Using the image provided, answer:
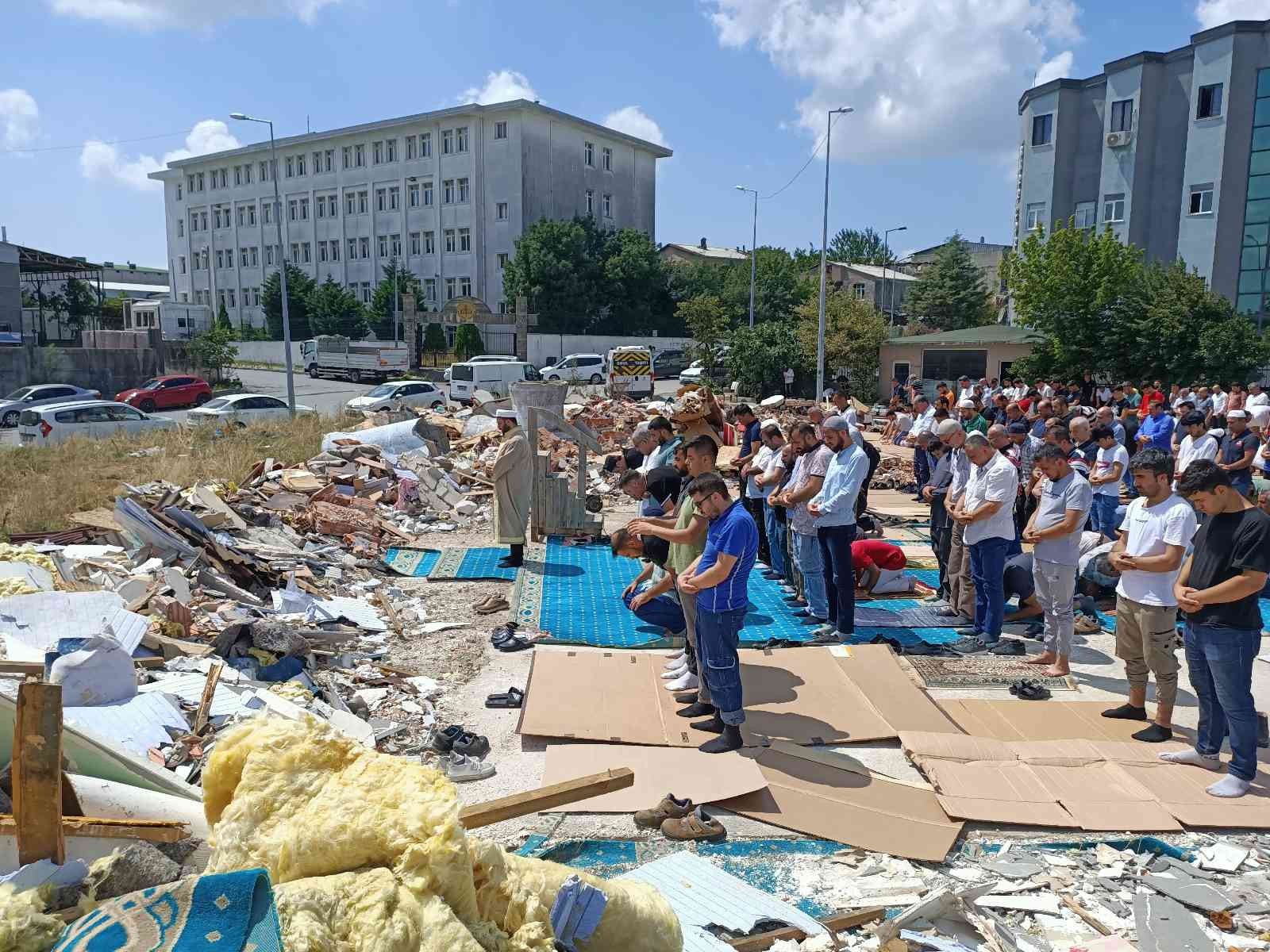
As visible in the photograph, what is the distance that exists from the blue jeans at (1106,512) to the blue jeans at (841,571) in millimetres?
3406

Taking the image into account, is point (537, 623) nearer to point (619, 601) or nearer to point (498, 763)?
point (619, 601)

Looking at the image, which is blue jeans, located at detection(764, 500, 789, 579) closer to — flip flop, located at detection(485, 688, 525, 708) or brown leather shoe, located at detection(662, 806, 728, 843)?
flip flop, located at detection(485, 688, 525, 708)

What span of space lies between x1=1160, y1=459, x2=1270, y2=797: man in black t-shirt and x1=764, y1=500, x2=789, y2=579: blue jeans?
4869 millimetres

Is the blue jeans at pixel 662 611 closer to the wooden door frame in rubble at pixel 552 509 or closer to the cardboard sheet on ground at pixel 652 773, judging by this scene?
the cardboard sheet on ground at pixel 652 773

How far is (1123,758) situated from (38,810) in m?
5.55

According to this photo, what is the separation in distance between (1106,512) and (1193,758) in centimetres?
562

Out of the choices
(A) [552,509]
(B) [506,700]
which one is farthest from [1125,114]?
(B) [506,700]

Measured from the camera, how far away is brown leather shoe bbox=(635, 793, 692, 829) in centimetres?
476

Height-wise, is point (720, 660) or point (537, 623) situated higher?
point (720, 660)

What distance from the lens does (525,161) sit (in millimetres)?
55250

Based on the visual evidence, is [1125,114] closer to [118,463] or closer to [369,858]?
[118,463]

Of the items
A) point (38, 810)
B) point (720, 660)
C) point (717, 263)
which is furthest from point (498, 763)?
point (717, 263)

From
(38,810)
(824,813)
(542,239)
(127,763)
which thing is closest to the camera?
(38,810)

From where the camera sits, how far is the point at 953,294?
55000 mm
